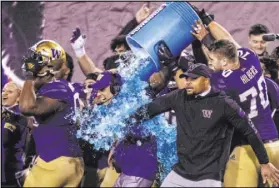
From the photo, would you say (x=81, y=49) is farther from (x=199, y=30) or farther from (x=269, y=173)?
(x=269, y=173)

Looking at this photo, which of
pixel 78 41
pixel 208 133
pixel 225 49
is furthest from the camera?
pixel 78 41

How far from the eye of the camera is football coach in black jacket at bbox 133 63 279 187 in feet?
15.4

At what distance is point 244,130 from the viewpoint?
188 inches

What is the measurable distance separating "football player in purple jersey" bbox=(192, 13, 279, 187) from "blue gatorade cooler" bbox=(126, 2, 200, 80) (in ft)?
1.04

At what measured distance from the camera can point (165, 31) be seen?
5.43m

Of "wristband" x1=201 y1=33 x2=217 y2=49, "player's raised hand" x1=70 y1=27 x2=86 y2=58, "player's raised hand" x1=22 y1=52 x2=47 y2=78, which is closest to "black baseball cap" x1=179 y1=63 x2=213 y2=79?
"wristband" x1=201 y1=33 x2=217 y2=49

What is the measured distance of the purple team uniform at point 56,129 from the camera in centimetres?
521

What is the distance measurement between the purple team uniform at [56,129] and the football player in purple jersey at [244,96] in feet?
3.73

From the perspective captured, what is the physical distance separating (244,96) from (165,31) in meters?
0.79

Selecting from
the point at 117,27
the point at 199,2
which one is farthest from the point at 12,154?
the point at 199,2

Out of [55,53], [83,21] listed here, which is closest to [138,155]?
[55,53]

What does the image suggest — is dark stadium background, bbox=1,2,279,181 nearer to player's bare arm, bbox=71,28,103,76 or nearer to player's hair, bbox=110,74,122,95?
player's bare arm, bbox=71,28,103,76

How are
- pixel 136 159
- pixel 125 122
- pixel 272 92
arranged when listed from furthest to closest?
pixel 272 92, pixel 125 122, pixel 136 159

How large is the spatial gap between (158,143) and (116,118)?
378mm
